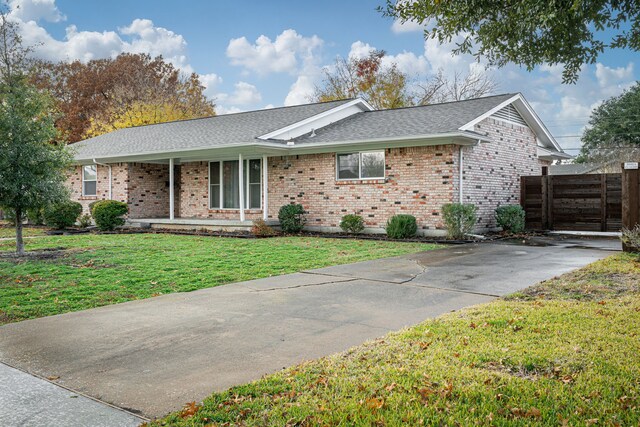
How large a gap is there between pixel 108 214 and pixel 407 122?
11.4 m

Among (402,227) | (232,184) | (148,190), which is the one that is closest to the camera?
(402,227)

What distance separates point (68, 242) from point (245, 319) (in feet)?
36.0

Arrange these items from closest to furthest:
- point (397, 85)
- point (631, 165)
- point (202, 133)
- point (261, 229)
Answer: point (631, 165) < point (261, 229) < point (202, 133) < point (397, 85)

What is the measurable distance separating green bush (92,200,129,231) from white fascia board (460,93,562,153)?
12.8 metres

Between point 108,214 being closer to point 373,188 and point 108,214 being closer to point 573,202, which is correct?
point 373,188

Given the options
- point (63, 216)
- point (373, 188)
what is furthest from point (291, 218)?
point (63, 216)

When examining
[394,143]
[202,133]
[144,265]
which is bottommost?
[144,265]

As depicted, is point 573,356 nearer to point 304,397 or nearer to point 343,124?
point 304,397

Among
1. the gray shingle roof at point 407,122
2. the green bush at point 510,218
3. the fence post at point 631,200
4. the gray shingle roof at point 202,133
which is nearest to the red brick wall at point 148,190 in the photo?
the gray shingle roof at point 202,133

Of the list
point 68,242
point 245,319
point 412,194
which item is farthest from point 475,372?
point 68,242

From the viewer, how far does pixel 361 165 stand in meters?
17.2

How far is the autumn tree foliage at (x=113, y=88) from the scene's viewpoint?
41.9 m

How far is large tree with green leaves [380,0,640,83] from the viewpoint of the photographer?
6522 mm

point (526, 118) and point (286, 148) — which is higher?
point (526, 118)
